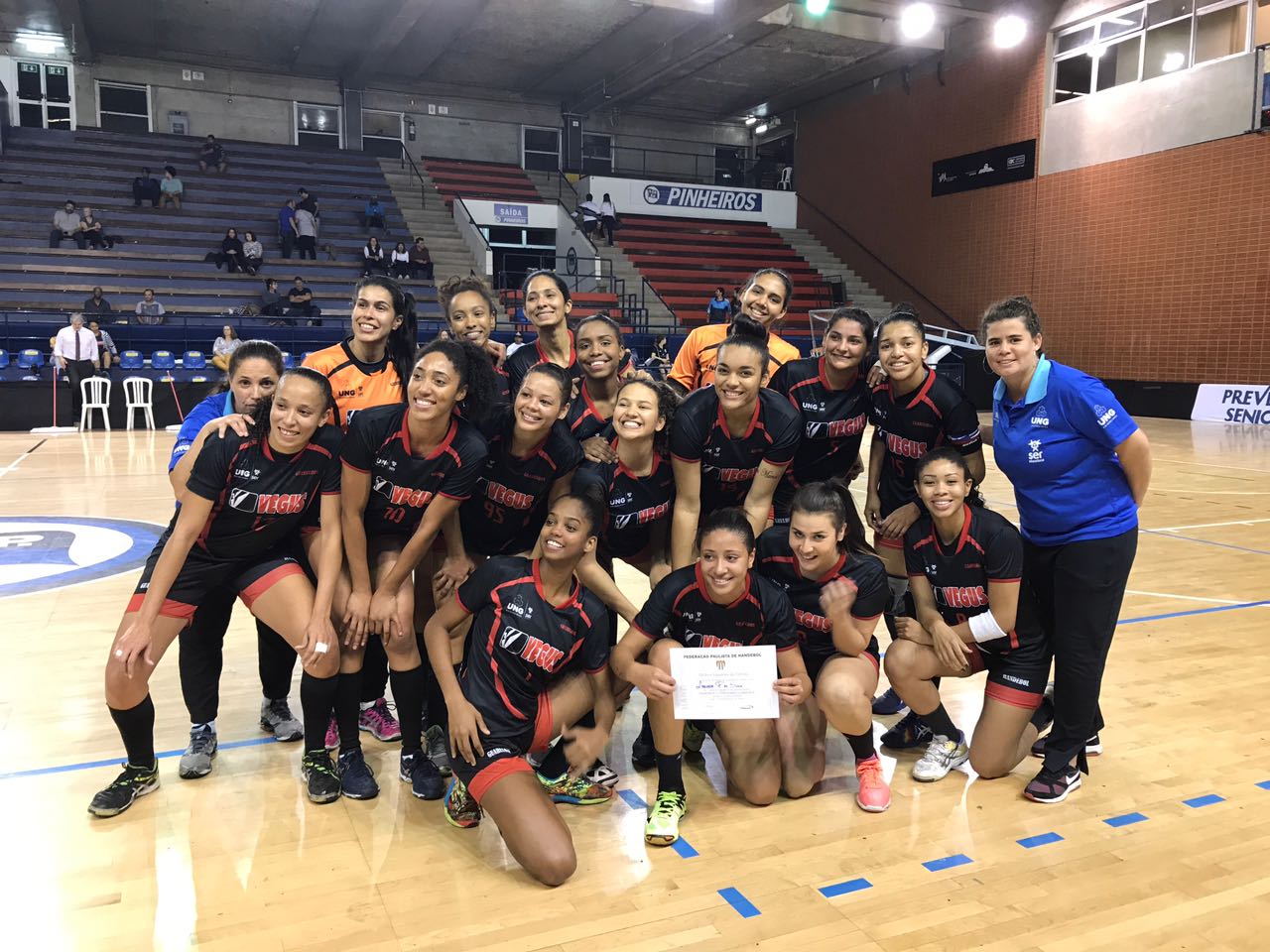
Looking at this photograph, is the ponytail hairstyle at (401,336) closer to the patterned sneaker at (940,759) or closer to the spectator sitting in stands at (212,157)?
the patterned sneaker at (940,759)

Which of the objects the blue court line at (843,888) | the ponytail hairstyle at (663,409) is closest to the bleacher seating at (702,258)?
the ponytail hairstyle at (663,409)

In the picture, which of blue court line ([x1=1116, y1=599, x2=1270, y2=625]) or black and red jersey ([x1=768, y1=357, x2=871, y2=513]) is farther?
blue court line ([x1=1116, y1=599, x2=1270, y2=625])

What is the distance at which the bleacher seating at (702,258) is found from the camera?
22203 mm

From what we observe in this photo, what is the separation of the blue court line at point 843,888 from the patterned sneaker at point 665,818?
1.54ft

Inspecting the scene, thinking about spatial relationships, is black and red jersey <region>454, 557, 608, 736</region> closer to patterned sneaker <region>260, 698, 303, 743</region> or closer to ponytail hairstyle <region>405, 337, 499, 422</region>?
ponytail hairstyle <region>405, 337, 499, 422</region>

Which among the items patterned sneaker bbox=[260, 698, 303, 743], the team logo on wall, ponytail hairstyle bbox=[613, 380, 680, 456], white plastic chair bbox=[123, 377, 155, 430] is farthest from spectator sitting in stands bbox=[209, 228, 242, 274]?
ponytail hairstyle bbox=[613, 380, 680, 456]

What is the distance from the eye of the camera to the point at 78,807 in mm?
2910

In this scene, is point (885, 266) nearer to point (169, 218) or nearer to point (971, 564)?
point (169, 218)

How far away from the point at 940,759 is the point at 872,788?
1.26 ft

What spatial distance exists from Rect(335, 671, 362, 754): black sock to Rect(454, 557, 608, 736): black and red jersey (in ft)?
1.30

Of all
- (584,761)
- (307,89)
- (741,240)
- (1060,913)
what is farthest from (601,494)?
(307,89)

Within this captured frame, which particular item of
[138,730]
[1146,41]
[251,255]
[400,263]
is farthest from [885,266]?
[138,730]

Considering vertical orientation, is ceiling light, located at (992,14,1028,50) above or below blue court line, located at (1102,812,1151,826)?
above

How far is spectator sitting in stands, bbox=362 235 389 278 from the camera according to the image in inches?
737
